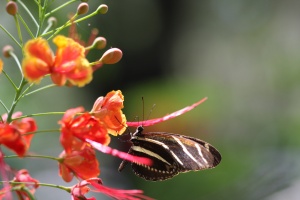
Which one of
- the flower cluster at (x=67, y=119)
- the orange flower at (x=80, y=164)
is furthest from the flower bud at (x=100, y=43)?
the orange flower at (x=80, y=164)

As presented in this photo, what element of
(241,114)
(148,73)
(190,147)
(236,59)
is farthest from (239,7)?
(190,147)

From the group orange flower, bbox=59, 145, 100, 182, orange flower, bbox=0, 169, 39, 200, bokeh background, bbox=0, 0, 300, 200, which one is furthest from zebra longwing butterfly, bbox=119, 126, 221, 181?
bokeh background, bbox=0, 0, 300, 200

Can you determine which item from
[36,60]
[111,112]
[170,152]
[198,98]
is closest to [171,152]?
[170,152]

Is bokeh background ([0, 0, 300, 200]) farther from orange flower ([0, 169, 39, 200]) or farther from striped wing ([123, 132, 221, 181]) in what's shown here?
orange flower ([0, 169, 39, 200])

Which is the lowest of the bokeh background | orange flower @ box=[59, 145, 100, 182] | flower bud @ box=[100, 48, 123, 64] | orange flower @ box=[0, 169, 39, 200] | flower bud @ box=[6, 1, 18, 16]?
orange flower @ box=[0, 169, 39, 200]

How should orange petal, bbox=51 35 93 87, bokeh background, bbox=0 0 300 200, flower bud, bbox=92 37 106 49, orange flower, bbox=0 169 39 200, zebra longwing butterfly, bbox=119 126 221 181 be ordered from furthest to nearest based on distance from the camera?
bokeh background, bbox=0 0 300 200, zebra longwing butterfly, bbox=119 126 221 181, flower bud, bbox=92 37 106 49, orange petal, bbox=51 35 93 87, orange flower, bbox=0 169 39 200

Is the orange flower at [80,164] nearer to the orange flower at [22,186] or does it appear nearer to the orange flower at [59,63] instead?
the orange flower at [22,186]
